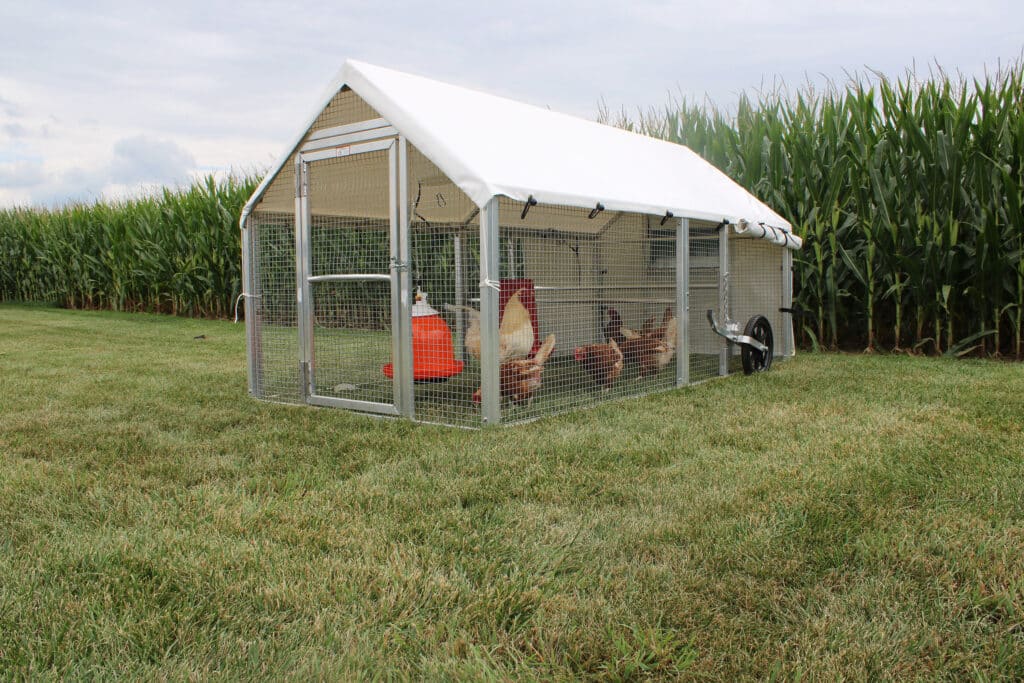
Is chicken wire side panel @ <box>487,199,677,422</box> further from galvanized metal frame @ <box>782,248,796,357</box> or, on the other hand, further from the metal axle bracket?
galvanized metal frame @ <box>782,248,796,357</box>

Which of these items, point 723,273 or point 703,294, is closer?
point 723,273

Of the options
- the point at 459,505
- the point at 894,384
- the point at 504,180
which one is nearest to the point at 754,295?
the point at 894,384

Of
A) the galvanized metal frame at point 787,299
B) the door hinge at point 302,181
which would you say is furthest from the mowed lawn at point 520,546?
the galvanized metal frame at point 787,299

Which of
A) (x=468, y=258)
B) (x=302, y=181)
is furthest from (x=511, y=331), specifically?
(x=302, y=181)

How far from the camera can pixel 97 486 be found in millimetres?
2666

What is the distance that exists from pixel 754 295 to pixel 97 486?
5.30m

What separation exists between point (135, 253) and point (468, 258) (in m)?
10.00

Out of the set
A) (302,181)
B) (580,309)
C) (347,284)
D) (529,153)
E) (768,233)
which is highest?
(529,153)

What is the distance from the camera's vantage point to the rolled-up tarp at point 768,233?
537 centimetres

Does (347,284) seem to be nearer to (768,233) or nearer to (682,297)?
(682,297)

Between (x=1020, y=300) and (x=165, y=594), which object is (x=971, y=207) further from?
(x=165, y=594)

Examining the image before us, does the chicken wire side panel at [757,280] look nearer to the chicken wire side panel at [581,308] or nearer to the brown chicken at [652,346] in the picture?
the chicken wire side panel at [581,308]

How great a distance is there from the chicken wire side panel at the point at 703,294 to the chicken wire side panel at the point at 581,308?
9.5 inches

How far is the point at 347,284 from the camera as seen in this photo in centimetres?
466
